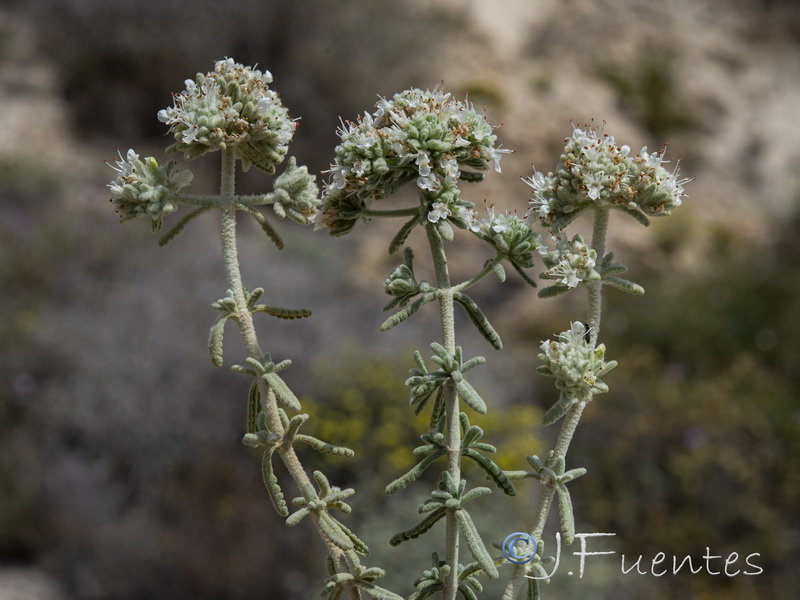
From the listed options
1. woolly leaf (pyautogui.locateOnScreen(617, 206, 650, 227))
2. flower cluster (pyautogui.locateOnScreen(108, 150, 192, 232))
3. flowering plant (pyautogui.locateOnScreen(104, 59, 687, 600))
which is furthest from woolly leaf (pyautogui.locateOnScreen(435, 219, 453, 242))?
flower cluster (pyautogui.locateOnScreen(108, 150, 192, 232))

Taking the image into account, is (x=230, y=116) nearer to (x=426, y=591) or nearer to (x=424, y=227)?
(x=424, y=227)

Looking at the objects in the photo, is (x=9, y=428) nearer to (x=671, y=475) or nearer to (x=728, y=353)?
(x=671, y=475)

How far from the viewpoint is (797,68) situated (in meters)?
12.8

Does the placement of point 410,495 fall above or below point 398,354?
below

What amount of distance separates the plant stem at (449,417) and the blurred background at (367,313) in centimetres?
357

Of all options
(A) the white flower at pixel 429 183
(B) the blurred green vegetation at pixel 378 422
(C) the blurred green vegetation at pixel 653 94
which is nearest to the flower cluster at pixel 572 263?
(A) the white flower at pixel 429 183

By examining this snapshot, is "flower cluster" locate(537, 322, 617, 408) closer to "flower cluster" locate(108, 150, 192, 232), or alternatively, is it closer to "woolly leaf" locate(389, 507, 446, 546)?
"woolly leaf" locate(389, 507, 446, 546)

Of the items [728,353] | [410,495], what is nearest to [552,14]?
[728,353]

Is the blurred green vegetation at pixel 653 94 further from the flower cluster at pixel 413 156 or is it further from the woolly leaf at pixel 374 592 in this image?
the woolly leaf at pixel 374 592

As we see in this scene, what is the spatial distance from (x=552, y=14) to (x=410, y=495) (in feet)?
31.1

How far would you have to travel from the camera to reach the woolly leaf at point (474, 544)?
1352mm

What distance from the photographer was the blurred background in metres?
5.53

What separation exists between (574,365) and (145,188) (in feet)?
2.57

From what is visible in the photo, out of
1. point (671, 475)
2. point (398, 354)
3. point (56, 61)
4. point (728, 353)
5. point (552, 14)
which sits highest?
point (552, 14)
